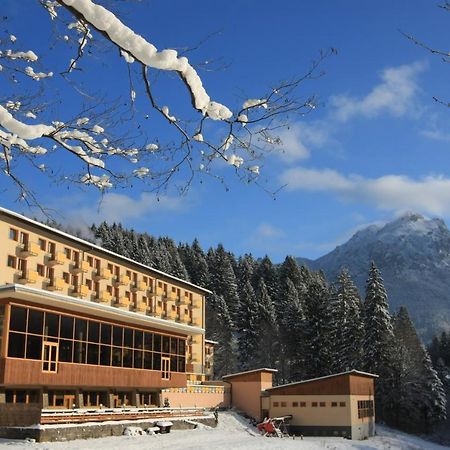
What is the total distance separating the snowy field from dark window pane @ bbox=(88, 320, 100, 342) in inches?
227

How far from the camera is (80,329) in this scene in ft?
100

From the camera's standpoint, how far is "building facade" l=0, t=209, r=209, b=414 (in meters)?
27.0

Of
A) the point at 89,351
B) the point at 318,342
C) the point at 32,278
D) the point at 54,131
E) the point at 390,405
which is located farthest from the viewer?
the point at 318,342

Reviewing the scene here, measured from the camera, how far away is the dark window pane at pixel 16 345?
26.2m

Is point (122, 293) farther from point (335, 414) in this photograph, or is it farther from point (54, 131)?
point (54, 131)

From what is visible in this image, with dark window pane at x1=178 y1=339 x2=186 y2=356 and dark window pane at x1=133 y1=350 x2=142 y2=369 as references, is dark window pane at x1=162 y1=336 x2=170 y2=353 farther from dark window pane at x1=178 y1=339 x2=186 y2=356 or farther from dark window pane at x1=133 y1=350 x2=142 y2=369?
dark window pane at x1=133 y1=350 x2=142 y2=369

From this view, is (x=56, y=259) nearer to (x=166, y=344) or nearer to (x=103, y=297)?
(x=103, y=297)

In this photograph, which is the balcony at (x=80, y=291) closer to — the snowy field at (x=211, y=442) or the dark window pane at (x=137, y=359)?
the snowy field at (x=211, y=442)

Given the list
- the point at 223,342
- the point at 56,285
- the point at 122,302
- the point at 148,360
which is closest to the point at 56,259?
the point at 56,285

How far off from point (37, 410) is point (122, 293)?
3405 cm

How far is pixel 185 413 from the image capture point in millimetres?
36781

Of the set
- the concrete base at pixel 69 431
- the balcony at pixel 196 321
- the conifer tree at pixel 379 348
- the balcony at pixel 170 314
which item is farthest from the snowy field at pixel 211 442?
the balcony at pixel 196 321

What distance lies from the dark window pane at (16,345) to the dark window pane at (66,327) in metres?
2.61

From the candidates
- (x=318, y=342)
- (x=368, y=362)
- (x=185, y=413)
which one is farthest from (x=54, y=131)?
(x=318, y=342)
